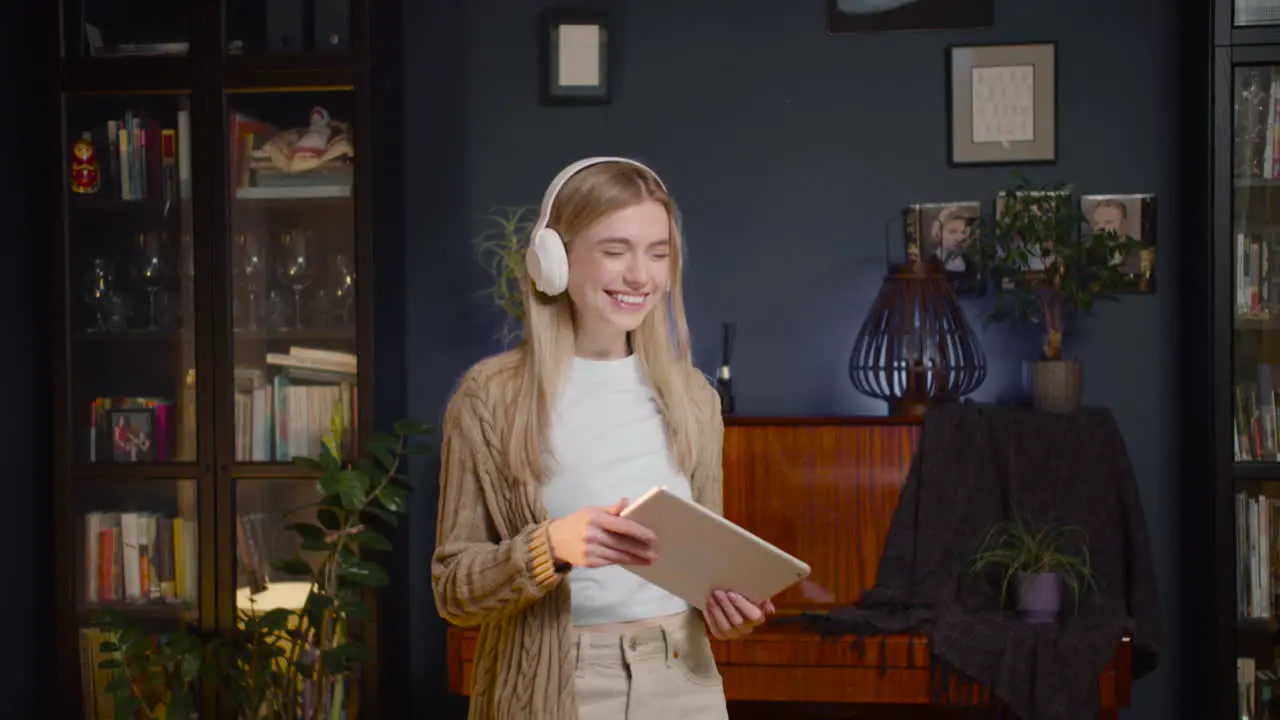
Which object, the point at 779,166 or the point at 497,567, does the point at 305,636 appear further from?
the point at 497,567

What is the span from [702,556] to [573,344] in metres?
0.34

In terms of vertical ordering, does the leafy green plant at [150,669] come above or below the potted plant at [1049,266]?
below

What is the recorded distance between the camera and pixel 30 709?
3727mm

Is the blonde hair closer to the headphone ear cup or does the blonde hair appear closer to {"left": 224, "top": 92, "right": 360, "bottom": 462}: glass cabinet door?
the headphone ear cup

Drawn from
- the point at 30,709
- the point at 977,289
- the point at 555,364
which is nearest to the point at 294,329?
the point at 30,709

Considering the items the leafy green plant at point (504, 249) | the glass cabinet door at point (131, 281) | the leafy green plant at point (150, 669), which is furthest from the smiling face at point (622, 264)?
the glass cabinet door at point (131, 281)

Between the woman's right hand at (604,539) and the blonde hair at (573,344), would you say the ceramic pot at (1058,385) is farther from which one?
the woman's right hand at (604,539)

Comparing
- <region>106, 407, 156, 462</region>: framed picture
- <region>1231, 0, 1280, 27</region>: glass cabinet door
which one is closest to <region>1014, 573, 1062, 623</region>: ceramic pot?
<region>1231, 0, 1280, 27</region>: glass cabinet door

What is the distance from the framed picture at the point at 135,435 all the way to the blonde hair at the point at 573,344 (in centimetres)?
240

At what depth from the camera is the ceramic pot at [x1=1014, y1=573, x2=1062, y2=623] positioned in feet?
10.2

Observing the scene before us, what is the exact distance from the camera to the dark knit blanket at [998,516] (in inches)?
124

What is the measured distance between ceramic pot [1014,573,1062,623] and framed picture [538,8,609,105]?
1857 mm

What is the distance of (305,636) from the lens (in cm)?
346

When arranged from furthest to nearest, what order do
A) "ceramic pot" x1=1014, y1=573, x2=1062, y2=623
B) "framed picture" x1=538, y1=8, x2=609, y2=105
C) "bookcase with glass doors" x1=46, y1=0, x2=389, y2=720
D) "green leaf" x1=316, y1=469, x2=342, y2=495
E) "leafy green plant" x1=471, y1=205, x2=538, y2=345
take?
"framed picture" x1=538, y1=8, x2=609, y2=105 < "leafy green plant" x1=471, y1=205, x2=538, y2=345 < "bookcase with glass doors" x1=46, y1=0, x2=389, y2=720 < "green leaf" x1=316, y1=469, x2=342, y2=495 < "ceramic pot" x1=1014, y1=573, x2=1062, y2=623
